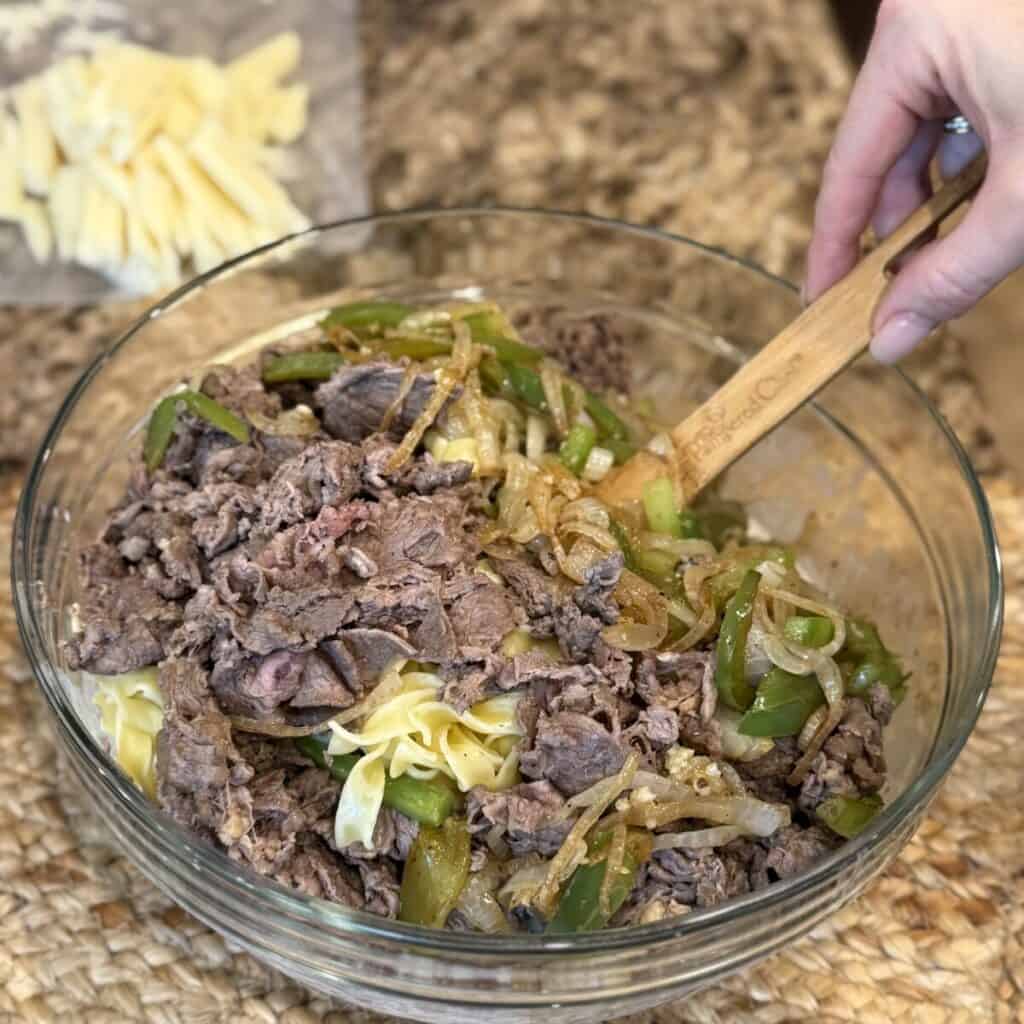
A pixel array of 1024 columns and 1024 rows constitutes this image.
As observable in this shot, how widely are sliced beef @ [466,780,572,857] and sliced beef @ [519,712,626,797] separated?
0.08 ft

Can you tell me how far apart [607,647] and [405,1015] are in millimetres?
614

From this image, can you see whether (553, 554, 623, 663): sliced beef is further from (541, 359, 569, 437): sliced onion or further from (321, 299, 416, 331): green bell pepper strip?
(321, 299, 416, 331): green bell pepper strip

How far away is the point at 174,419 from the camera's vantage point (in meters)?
2.36

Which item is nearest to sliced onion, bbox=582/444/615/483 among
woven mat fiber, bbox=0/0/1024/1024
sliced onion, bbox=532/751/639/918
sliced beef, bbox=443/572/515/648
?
sliced beef, bbox=443/572/515/648

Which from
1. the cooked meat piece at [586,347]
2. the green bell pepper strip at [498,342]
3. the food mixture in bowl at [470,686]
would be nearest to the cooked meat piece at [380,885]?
the food mixture in bowl at [470,686]

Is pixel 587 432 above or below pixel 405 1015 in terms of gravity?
above

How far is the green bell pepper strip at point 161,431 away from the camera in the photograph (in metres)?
2.36

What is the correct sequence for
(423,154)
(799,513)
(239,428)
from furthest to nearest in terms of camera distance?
(423,154) < (799,513) < (239,428)

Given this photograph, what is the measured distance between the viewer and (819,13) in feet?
14.0

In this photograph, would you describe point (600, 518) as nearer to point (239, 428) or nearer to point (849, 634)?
point (849, 634)

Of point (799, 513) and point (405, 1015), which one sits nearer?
point (405, 1015)

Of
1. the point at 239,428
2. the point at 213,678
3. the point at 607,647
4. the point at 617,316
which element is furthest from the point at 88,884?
the point at 617,316

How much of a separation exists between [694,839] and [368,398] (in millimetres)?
921

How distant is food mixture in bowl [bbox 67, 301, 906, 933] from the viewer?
193 cm
